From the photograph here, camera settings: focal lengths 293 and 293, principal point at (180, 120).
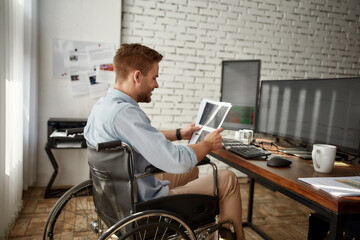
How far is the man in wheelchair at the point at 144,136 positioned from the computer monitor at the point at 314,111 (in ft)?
2.28

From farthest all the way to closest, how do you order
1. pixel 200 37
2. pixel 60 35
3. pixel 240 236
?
pixel 200 37
pixel 60 35
pixel 240 236

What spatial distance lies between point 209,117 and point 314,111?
0.69 m

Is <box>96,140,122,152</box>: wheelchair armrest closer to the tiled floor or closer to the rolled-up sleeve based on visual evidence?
the rolled-up sleeve

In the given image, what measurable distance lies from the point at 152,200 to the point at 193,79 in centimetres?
240

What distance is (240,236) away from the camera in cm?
145

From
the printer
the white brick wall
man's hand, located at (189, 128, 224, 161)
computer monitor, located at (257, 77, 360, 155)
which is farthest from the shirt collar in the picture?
the white brick wall

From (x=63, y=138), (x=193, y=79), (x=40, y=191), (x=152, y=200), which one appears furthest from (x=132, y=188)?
(x=193, y=79)

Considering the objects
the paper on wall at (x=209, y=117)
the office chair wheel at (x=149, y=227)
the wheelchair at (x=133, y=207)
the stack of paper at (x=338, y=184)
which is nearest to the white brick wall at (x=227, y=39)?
the paper on wall at (x=209, y=117)

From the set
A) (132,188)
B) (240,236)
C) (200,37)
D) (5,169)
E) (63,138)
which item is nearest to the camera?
(132,188)

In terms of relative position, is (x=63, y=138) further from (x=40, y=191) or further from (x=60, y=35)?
(x=60, y=35)

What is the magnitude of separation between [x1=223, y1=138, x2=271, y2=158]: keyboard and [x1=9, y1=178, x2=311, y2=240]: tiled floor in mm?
801

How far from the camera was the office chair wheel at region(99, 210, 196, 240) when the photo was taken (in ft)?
3.57

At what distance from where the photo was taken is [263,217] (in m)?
2.60

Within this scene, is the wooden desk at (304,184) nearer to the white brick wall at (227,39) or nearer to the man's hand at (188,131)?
the man's hand at (188,131)
